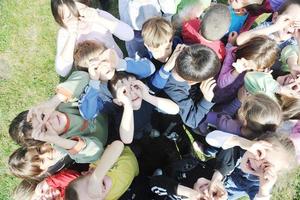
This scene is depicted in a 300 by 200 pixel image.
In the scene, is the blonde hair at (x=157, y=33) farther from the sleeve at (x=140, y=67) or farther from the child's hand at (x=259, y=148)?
the child's hand at (x=259, y=148)

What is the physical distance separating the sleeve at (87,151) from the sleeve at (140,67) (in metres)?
0.74

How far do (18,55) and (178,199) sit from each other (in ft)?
9.96

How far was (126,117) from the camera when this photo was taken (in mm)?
3594

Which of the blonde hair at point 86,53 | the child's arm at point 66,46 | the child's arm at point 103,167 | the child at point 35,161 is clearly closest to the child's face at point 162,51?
the blonde hair at point 86,53

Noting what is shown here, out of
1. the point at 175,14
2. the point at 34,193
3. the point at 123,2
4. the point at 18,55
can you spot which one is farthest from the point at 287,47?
the point at 18,55

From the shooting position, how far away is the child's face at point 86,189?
320 cm

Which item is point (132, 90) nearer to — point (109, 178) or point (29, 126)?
point (109, 178)

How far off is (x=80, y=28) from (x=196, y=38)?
116 cm

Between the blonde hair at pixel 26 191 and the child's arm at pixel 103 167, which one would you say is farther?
the blonde hair at pixel 26 191

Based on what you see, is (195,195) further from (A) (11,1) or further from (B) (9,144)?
(A) (11,1)

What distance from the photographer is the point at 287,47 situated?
13.2 feet

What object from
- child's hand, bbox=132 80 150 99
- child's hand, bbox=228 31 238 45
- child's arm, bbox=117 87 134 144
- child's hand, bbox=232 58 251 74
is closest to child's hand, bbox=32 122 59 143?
child's arm, bbox=117 87 134 144

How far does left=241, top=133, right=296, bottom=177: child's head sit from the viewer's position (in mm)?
3105

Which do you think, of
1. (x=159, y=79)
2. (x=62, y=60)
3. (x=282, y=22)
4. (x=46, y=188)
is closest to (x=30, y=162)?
(x=46, y=188)
